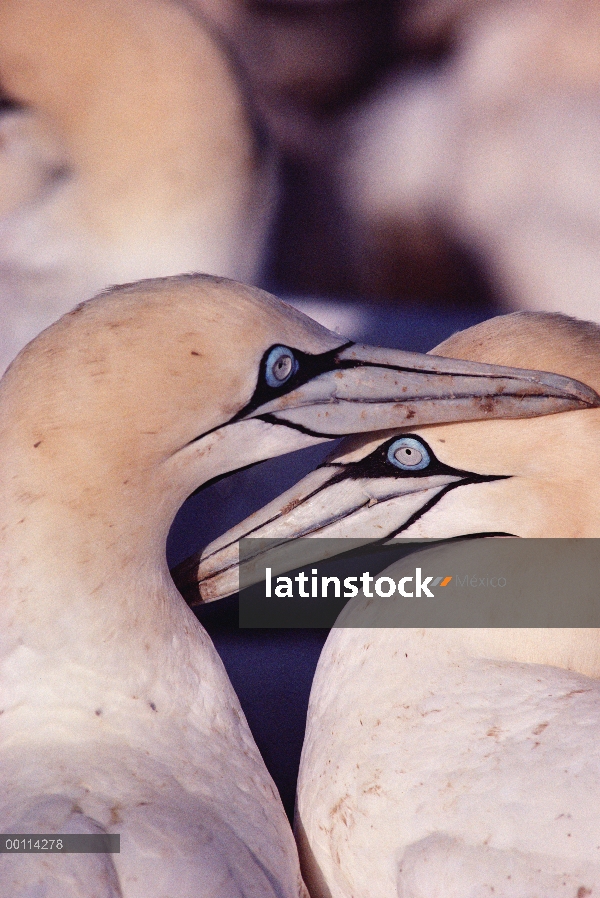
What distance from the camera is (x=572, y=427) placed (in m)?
2.11

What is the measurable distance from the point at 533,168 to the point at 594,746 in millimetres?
2365

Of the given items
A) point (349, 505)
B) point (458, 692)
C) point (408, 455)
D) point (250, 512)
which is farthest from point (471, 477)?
point (250, 512)

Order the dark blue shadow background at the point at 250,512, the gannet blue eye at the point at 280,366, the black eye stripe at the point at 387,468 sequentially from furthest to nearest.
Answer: the dark blue shadow background at the point at 250,512
the black eye stripe at the point at 387,468
the gannet blue eye at the point at 280,366

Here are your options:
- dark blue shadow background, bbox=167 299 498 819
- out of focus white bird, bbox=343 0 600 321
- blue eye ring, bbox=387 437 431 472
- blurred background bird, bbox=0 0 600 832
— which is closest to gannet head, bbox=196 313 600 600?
blue eye ring, bbox=387 437 431 472

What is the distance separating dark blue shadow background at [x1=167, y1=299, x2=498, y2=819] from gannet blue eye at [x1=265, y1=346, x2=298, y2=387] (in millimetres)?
1207

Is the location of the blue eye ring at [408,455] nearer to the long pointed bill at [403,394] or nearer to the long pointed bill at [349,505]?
the long pointed bill at [349,505]

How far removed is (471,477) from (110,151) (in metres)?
1.74

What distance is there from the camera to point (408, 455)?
227cm

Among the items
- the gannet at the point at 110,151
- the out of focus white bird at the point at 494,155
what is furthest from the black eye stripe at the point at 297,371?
the out of focus white bird at the point at 494,155

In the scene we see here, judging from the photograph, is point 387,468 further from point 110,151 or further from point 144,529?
point 110,151

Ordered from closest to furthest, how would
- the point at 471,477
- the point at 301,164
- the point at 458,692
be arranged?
the point at 458,692
the point at 471,477
the point at 301,164

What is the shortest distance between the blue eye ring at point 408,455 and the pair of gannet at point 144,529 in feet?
0.48

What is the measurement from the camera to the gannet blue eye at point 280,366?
2.00m

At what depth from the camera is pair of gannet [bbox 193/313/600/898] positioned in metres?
1.85
